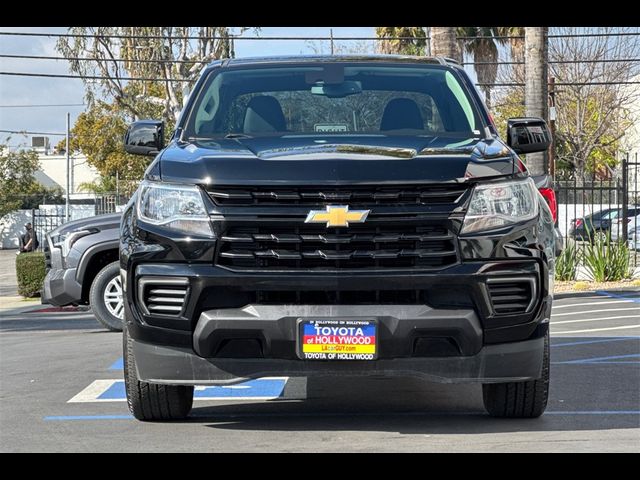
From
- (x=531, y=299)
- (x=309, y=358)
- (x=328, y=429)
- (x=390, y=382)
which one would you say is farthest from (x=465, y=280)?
(x=390, y=382)

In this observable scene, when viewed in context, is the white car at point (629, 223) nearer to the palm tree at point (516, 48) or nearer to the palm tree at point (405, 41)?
the palm tree at point (516, 48)

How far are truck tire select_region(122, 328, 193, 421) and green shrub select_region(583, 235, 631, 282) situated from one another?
47.3 ft

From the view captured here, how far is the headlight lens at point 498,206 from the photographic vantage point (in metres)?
5.99

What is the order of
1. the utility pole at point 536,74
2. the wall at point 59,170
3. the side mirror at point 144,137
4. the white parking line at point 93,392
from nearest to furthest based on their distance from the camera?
the side mirror at point 144,137 → the white parking line at point 93,392 → the utility pole at point 536,74 → the wall at point 59,170

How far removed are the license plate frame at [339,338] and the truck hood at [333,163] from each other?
71 cm

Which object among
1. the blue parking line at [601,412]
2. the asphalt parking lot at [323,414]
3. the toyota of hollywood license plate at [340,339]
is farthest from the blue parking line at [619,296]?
the toyota of hollywood license plate at [340,339]

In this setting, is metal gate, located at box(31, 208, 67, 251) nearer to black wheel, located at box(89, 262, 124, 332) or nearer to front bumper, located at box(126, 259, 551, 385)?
black wheel, located at box(89, 262, 124, 332)

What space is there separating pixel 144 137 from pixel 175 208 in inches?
70.1

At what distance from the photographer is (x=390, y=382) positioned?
8.53 m

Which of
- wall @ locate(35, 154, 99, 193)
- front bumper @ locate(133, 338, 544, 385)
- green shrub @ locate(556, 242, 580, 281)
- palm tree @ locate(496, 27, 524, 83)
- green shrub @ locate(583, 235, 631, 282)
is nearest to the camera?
front bumper @ locate(133, 338, 544, 385)

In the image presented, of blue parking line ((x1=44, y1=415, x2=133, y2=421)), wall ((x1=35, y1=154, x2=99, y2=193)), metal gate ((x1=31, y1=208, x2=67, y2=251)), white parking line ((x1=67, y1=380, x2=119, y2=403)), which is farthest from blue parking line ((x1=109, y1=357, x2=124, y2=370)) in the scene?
wall ((x1=35, y1=154, x2=99, y2=193))

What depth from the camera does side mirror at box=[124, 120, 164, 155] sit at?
7730 mm
